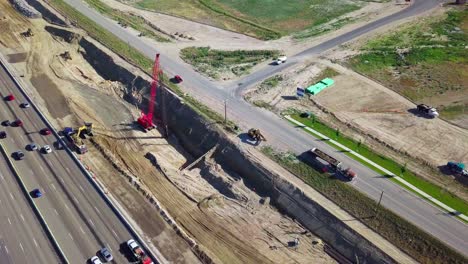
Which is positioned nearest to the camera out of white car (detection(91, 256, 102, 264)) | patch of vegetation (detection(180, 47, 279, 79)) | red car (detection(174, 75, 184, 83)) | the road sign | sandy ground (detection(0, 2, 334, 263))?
white car (detection(91, 256, 102, 264))

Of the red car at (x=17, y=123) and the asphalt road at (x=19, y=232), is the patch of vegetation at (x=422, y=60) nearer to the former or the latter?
the red car at (x=17, y=123)

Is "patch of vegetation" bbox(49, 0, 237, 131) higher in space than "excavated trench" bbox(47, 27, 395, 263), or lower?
higher

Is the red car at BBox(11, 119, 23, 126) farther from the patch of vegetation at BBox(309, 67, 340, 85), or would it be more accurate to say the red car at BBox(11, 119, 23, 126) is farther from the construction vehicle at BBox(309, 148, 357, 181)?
the patch of vegetation at BBox(309, 67, 340, 85)

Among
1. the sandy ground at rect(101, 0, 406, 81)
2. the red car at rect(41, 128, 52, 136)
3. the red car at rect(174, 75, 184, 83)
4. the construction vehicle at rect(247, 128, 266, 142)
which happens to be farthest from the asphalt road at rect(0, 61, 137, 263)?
the sandy ground at rect(101, 0, 406, 81)

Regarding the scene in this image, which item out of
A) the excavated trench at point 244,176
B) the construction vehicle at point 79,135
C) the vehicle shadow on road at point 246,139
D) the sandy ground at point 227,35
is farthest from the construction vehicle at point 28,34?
the vehicle shadow on road at point 246,139

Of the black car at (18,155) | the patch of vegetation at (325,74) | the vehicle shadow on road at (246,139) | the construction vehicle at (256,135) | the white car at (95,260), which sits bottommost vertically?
the white car at (95,260)

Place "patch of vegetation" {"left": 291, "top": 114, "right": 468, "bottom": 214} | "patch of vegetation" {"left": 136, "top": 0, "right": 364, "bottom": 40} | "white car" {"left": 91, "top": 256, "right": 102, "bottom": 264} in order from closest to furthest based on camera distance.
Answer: "white car" {"left": 91, "top": 256, "right": 102, "bottom": 264}, "patch of vegetation" {"left": 291, "top": 114, "right": 468, "bottom": 214}, "patch of vegetation" {"left": 136, "top": 0, "right": 364, "bottom": 40}

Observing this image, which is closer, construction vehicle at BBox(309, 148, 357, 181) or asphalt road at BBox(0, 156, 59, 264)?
asphalt road at BBox(0, 156, 59, 264)

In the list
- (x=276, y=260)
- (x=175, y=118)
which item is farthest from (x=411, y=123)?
(x=175, y=118)
